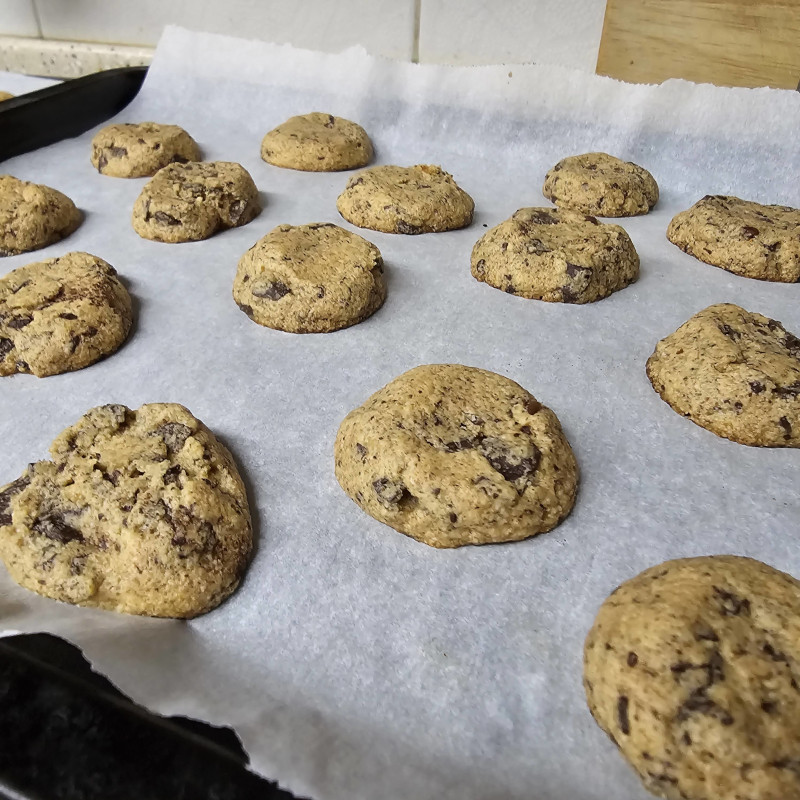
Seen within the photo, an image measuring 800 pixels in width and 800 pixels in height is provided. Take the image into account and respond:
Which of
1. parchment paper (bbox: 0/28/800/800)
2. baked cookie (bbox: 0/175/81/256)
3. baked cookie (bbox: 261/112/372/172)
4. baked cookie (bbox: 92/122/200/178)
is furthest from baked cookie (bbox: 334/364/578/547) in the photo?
baked cookie (bbox: 92/122/200/178)

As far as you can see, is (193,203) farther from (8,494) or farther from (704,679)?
(704,679)

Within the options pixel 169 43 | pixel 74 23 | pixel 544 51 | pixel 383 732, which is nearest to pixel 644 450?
pixel 383 732

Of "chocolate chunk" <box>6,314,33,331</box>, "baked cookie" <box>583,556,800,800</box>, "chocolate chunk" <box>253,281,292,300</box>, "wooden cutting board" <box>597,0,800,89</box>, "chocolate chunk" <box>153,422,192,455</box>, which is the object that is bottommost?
"chocolate chunk" <box>6,314,33,331</box>

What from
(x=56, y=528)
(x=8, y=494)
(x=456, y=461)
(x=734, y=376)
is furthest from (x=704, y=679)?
(x=8, y=494)

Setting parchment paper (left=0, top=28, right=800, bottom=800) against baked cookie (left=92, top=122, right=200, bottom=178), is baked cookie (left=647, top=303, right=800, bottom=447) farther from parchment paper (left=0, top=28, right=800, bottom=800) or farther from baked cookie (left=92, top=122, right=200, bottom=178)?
baked cookie (left=92, top=122, right=200, bottom=178)

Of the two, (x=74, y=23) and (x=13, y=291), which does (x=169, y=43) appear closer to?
(x=74, y=23)

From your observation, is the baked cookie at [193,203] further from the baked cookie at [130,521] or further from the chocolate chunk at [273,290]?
Result: the baked cookie at [130,521]
